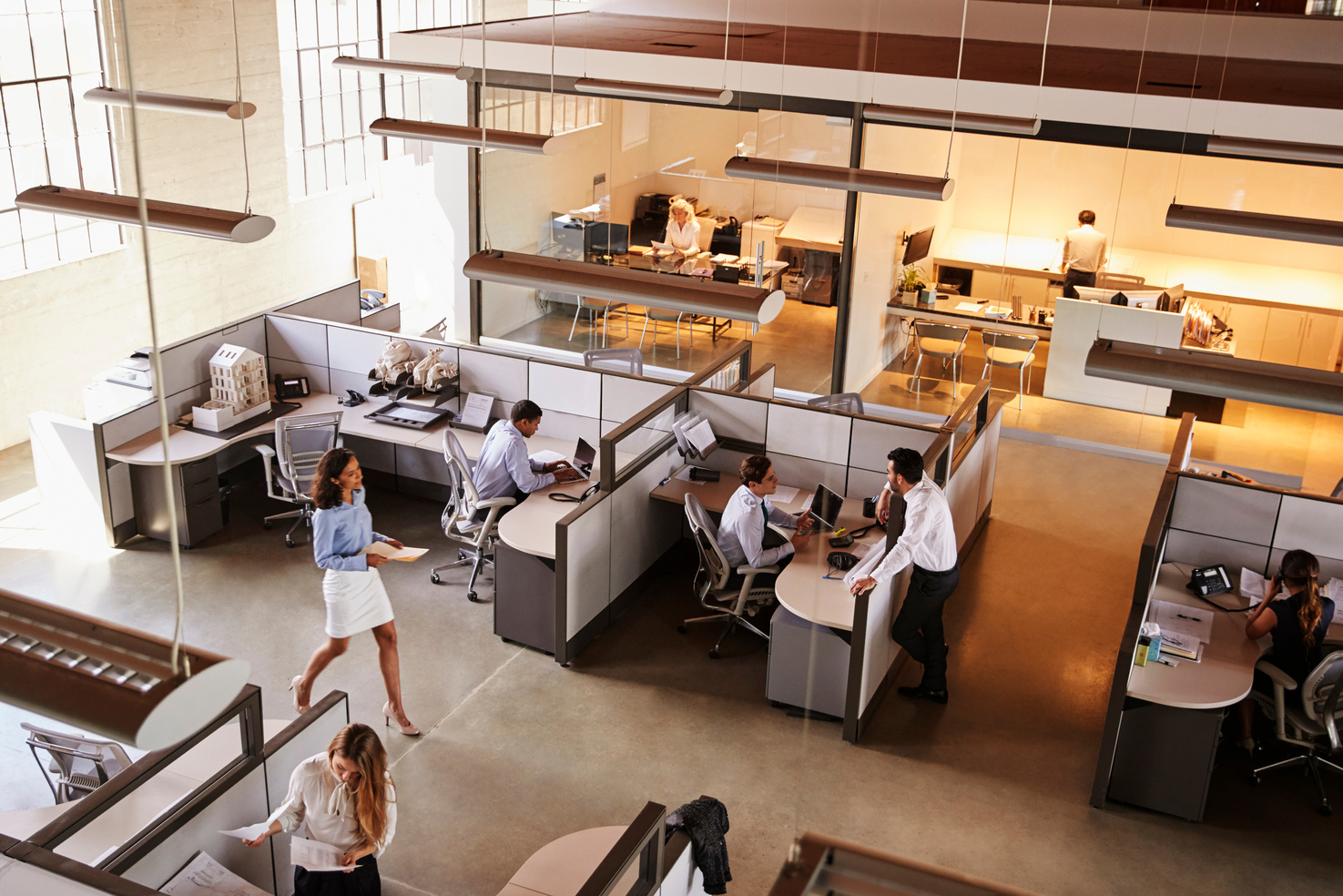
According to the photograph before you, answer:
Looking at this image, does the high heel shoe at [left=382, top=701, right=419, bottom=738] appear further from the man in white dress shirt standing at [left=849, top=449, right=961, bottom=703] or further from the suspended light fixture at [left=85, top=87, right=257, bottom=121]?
the suspended light fixture at [left=85, top=87, right=257, bottom=121]

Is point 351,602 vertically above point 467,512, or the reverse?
point 351,602

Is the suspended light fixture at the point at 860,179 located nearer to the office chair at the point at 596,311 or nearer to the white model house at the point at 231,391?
the white model house at the point at 231,391

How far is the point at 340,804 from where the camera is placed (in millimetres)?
3504

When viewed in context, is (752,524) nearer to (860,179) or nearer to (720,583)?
(720,583)

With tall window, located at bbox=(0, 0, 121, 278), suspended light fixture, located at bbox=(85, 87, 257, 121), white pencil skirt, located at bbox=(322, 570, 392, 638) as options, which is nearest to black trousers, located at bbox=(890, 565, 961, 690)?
white pencil skirt, located at bbox=(322, 570, 392, 638)

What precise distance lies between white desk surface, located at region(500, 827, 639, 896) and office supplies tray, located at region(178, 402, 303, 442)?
4.14 meters

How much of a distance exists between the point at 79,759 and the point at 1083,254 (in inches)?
301

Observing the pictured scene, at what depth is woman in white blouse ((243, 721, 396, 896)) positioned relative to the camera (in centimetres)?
349

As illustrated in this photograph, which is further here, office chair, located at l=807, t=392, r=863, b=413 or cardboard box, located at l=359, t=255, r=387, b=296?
cardboard box, located at l=359, t=255, r=387, b=296

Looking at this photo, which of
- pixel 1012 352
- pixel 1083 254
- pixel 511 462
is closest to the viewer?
pixel 511 462

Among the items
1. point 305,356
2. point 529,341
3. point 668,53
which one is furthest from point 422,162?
point 305,356

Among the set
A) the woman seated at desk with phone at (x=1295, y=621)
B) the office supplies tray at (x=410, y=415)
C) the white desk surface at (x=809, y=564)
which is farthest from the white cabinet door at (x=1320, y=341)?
the office supplies tray at (x=410, y=415)

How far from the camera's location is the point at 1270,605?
16.0 feet

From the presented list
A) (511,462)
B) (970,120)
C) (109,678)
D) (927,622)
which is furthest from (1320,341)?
(109,678)
